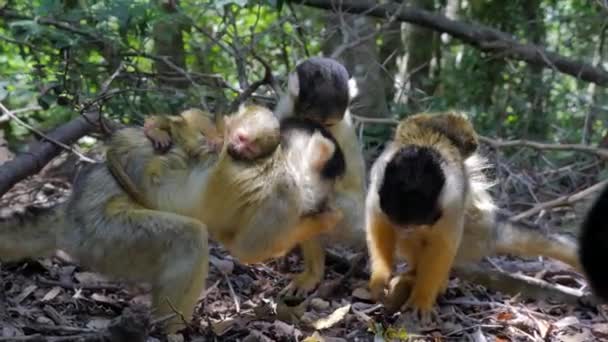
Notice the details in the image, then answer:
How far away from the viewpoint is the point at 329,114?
541cm

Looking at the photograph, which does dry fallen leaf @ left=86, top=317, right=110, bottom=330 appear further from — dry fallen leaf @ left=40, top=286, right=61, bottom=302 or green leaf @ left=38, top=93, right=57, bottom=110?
green leaf @ left=38, top=93, right=57, bottom=110

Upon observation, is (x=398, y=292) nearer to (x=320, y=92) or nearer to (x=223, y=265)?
(x=223, y=265)

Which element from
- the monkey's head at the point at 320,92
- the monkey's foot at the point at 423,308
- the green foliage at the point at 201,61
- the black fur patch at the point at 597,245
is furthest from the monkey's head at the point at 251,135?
the black fur patch at the point at 597,245

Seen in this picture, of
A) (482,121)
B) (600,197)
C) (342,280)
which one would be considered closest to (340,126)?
(342,280)

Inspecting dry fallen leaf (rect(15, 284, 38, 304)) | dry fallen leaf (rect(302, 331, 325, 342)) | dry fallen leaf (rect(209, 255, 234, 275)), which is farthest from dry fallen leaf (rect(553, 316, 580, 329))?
dry fallen leaf (rect(15, 284, 38, 304))

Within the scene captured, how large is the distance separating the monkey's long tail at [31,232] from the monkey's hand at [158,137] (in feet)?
2.04

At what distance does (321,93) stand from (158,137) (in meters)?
1.40

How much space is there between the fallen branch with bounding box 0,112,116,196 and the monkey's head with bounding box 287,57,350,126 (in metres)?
1.29

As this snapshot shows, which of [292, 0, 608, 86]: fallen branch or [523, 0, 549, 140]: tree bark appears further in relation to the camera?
[523, 0, 549, 140]: tree bark

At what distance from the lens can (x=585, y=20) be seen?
8.12 metres

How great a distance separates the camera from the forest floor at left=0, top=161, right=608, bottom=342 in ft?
13.8

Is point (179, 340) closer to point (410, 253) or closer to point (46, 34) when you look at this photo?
point (410, 253)

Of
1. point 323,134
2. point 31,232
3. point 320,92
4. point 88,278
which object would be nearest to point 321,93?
point 320,92

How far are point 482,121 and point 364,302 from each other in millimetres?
4055
